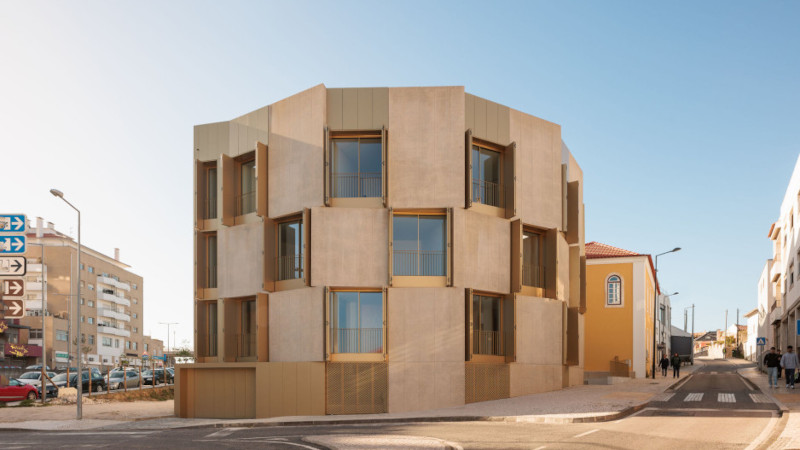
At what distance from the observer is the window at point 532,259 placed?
30922mm

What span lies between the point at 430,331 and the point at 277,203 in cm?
776

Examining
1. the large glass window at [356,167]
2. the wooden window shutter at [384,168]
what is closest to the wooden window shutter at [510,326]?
the wooden window shutter at [384,168]

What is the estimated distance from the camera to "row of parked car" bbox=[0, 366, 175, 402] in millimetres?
38156

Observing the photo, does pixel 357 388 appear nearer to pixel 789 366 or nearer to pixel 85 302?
pixel 789 366

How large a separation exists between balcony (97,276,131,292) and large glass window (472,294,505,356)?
91.8 meters

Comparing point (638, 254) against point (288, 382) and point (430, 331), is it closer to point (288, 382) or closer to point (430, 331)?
point (430, 331)

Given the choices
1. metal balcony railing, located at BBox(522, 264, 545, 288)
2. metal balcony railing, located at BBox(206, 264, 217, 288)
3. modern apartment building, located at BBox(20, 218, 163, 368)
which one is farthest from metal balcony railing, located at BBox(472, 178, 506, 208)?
modern apartment building, located at BBox(20, 218, 163, 368)

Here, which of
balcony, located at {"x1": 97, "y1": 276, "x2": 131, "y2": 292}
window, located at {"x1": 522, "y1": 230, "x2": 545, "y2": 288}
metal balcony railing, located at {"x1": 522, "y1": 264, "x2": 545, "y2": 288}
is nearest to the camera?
metal balcony railing, located at {"x1": 522, "y1": 264, "x2": 545, "y2": 288}

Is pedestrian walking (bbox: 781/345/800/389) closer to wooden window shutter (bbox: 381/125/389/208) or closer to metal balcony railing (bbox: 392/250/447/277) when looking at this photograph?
metal balcony railing (bbox: 392/250/447/277)

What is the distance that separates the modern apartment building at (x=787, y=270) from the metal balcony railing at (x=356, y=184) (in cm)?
2598

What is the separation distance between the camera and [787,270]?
4728cm

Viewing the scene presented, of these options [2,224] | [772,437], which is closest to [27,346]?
[2,224]

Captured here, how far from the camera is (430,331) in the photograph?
26.4 meters

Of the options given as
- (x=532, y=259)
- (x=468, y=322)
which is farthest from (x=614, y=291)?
(x=468, y=322)
